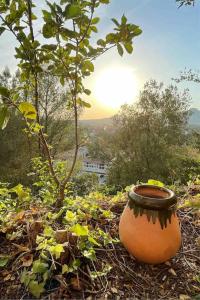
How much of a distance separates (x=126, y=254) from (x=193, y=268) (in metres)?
0.43

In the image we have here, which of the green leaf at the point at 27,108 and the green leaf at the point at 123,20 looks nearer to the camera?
the green leaf at the point at 27,108

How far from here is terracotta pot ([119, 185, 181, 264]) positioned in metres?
1.65

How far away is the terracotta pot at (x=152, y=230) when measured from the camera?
1.65 metres

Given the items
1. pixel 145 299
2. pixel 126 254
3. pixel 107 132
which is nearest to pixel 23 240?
pixel 126 254

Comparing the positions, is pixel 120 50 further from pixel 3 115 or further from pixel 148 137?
pixel 148 137

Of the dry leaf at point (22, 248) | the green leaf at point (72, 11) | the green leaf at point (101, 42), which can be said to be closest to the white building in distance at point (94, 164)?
the green leaf at point (101, 42)

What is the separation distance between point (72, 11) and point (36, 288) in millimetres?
1456

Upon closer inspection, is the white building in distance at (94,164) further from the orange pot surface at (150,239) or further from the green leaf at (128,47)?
the orange pot surface at (150,239)

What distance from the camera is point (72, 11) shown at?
154cm

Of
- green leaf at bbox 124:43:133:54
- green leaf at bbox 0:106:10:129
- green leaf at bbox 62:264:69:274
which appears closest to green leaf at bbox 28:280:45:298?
green leaf at bbox 62:264:69:274

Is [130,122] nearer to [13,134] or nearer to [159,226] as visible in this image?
[13,134]

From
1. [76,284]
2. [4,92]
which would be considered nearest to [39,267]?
[76,284]

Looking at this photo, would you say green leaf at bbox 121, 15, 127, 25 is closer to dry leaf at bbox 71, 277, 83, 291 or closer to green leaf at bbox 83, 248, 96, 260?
green leaf at bbox 83, 248, 96, 260

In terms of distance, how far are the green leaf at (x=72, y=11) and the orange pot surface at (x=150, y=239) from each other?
3.91 ft
